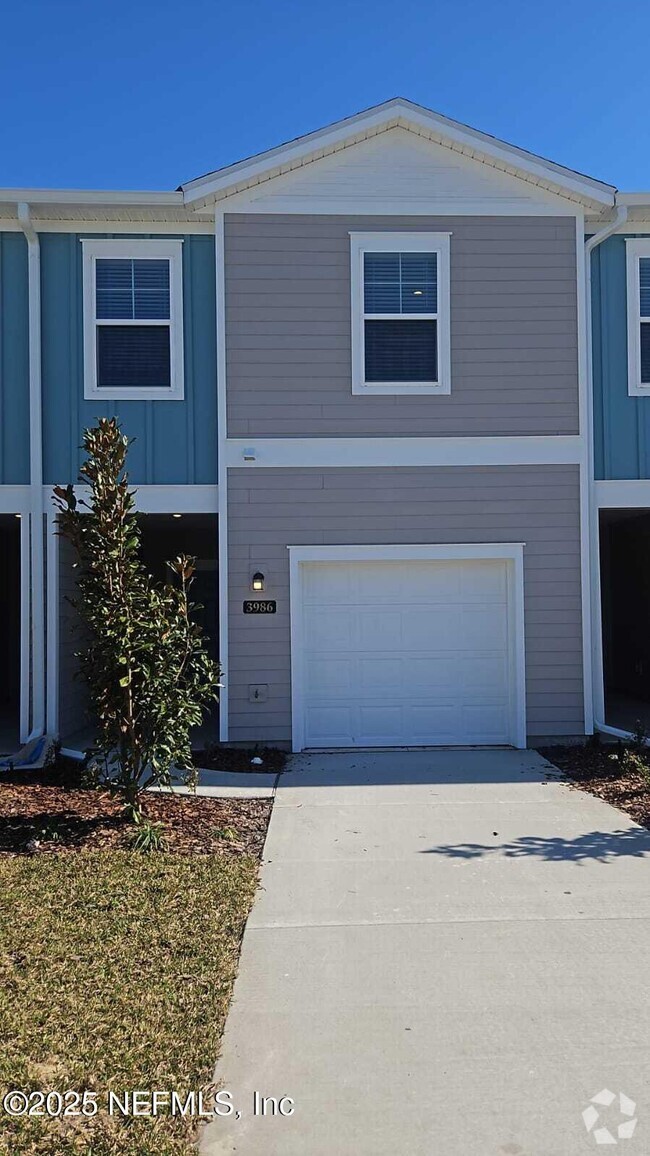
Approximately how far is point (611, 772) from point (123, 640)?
473cm

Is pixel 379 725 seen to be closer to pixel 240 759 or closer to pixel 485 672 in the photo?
pixel 485 672

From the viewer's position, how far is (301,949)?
432 centimetres

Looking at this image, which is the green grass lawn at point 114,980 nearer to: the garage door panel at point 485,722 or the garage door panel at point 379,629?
the garage door panel at point 379,629

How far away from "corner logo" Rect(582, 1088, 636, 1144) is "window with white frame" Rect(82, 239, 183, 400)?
7.60 meters

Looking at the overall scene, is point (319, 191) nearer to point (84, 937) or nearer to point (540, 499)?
point (540, 499)

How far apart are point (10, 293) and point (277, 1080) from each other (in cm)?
837

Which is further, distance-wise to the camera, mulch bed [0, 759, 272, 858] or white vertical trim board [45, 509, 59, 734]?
white vertical trim board [45, 509, 59, 734]

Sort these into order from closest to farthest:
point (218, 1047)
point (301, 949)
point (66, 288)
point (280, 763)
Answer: point (218, 1047), point (301, 949), point (280, 763), point (66, 288)

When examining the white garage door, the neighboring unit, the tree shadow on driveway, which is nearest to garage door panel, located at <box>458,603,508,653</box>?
the white garage door

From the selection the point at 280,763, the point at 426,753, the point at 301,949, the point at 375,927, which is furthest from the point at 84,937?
the point at 426,753

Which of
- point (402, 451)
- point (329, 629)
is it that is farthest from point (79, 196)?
point (329, 629)

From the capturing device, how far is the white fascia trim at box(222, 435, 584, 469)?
9016mm

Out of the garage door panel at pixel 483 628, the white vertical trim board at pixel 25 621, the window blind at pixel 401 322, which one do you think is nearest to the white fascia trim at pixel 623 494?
the garage door panel at pixel 483 628

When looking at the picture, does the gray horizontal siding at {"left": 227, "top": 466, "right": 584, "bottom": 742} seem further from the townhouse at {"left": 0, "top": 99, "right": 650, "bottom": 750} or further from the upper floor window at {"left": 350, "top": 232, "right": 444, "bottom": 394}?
the upper floor window at {"left": 350, "top": 232, "right": 444, "bottom": 394}
